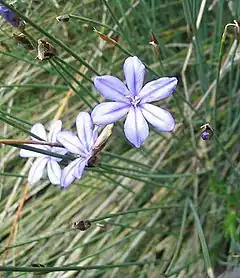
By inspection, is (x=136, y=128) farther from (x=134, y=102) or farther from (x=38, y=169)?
(x=38, y=169)

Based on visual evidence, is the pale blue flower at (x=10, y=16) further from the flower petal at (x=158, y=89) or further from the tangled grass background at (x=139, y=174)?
the tangled grass background at (x=139, y=174)

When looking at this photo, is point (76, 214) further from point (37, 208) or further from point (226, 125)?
point (226, 125)

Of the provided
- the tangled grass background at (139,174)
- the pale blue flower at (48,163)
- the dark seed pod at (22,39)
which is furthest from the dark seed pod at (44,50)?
the tangled grass background at (139,174)

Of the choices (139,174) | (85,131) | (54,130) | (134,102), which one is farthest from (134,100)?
(139,174)

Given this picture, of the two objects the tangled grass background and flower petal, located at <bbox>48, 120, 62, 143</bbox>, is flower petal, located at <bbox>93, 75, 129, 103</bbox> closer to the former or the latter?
flower petal, located at <bbox>48, 120, 62, 143</bbox>

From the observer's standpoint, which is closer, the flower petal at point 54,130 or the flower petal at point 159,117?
the flower petal at point 159,117

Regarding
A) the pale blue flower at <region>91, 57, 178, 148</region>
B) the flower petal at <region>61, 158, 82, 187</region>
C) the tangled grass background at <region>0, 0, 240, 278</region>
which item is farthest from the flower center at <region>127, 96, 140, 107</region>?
the tangled grass background at <region>0, 0, 240, 278</region>
